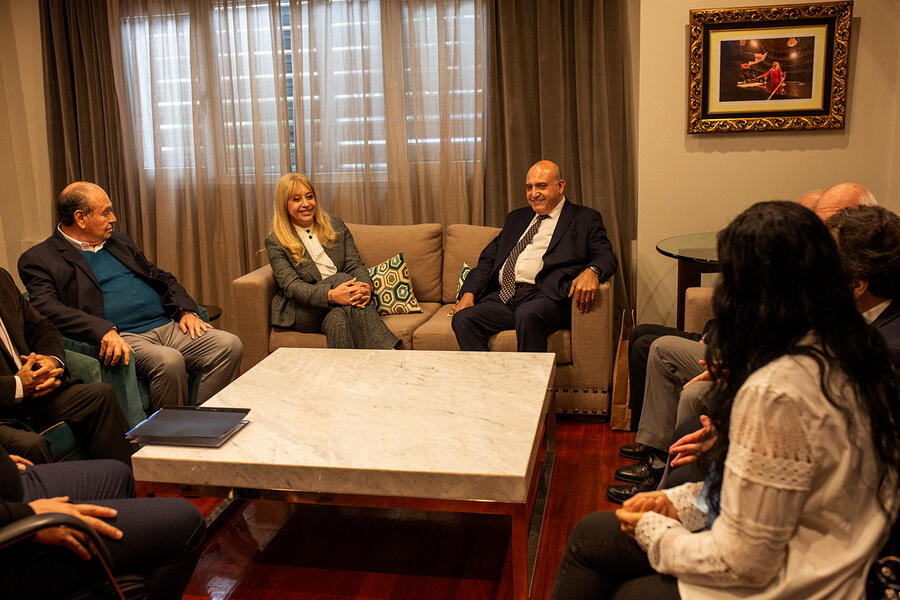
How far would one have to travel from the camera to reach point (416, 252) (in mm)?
4188

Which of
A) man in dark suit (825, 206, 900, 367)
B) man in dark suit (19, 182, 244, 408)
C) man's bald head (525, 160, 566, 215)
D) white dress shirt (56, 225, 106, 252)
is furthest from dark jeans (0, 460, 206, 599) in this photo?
man's bald head (525, 160, 566, 215)

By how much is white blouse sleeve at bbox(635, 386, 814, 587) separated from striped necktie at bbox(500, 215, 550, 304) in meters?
2.48

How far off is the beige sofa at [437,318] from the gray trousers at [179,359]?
310 mm

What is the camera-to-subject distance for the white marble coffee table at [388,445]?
2.04 metres

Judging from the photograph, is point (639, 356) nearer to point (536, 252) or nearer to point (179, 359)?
point (536, 252)

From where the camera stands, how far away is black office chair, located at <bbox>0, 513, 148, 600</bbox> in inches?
59.8

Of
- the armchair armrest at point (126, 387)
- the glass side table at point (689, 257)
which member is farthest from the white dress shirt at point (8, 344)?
the glass side table at point (689, 257)

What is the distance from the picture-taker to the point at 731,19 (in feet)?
11.9

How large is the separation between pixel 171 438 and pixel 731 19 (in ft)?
10.0

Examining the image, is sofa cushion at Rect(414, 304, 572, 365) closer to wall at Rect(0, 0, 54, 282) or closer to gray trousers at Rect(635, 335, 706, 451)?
gray trousers at Rect(635, 335, 706, 451)

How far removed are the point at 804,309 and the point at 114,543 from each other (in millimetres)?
1501

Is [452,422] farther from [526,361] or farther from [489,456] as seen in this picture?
[526,361]

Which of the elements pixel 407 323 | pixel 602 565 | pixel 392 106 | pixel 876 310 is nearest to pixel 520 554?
pixel 602 565

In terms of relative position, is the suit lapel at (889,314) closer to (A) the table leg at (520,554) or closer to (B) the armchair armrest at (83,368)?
(A) the table leg at (520,554)
